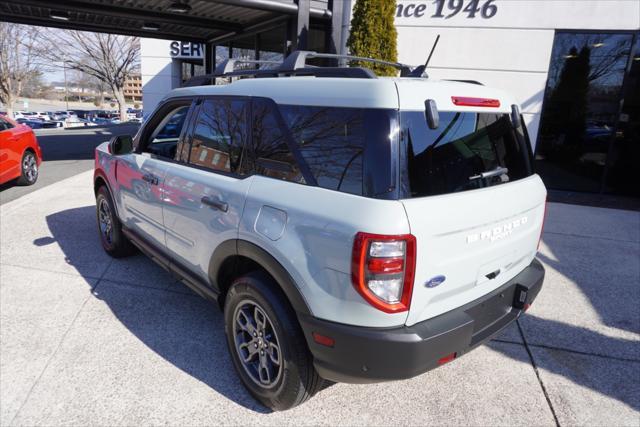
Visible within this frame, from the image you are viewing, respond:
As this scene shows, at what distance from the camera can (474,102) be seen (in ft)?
7.48

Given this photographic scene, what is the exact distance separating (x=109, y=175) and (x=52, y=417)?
2.44 metres

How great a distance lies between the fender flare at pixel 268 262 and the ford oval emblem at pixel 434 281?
58 cm

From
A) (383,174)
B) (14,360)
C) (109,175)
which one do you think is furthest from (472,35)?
(14,360)

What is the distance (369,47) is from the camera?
25.1 ft

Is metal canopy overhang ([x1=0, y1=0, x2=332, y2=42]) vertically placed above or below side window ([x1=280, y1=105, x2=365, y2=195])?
above

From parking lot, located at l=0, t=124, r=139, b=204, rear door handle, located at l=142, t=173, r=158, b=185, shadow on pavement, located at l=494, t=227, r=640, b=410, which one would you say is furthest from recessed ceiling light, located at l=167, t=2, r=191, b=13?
shadow on pavement, located at l=494, t=227, r=640, b=410

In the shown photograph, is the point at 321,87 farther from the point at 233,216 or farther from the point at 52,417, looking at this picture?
the point at 52,417

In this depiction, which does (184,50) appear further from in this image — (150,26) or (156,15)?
(156,15)

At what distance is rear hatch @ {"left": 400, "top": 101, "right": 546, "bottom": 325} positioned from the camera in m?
1.94

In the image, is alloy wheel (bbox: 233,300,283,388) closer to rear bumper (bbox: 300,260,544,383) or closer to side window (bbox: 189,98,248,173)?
rear bumper (bbox: 300,260,544,383)

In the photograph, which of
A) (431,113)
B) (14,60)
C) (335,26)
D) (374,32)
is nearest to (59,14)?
(335,26)

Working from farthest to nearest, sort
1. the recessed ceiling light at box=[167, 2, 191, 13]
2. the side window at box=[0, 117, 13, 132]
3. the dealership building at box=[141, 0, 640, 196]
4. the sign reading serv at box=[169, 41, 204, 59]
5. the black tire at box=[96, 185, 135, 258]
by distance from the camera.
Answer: the sign reading serv at box=[169, 41, 204, 59] < the recessed ceiling light at box=[167, 2, 191, 13] < the dealership building at box=[141, 0, 640, 196] < the side window at box=[0, 117, 13, 132] < the black tire at box=[96, 185, 135, 258]

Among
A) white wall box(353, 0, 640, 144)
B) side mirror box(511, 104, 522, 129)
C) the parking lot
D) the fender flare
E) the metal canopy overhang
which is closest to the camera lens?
the fender flare

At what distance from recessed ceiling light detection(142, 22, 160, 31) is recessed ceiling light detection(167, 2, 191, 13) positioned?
209cm
